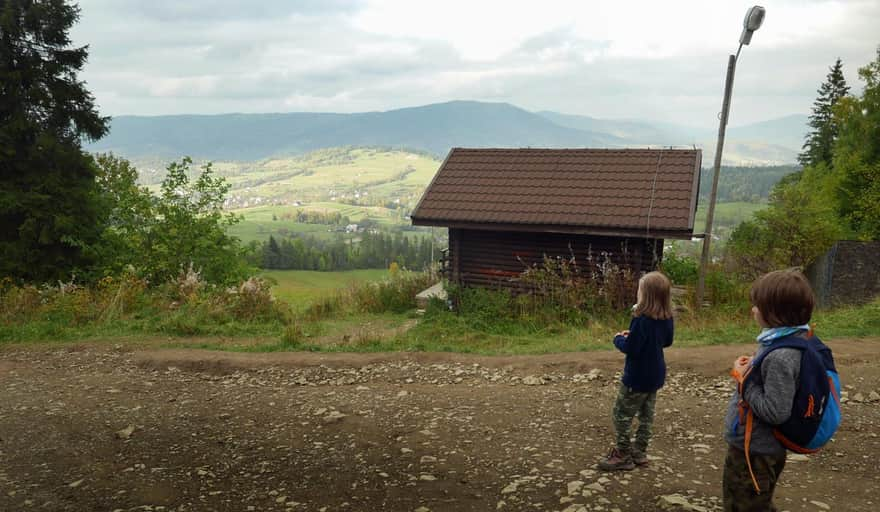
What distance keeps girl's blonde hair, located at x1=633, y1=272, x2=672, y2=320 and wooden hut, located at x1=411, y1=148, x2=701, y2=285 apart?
8.49 metres

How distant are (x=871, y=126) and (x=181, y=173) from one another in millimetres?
28460

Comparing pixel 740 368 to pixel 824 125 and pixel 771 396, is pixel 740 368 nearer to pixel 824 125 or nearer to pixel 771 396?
pixel 771 396

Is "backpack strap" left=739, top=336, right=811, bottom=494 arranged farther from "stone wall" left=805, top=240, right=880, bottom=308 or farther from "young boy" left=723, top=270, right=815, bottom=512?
"stone wall" left=805, top=240, right=880, bottom=308

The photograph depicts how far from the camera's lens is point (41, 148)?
46.0 ft

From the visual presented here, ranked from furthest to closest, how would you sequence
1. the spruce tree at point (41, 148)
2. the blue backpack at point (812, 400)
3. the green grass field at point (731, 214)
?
the green grass field at point (731, 214) < the spruce tree at point (41, 148) < the blue backpack at point (812, 400)

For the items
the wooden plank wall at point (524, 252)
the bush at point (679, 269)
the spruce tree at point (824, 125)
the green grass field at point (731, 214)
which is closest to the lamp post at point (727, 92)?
the wooden plank wall at point (524, 252)

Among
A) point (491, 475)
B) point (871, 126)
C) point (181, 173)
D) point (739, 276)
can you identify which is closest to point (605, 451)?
point (491, 475)

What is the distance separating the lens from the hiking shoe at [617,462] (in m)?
4.43

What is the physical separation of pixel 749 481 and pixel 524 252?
11.0m

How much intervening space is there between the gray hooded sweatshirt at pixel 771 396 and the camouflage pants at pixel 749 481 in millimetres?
60

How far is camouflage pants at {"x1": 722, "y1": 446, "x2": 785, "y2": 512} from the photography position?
9.42 ft

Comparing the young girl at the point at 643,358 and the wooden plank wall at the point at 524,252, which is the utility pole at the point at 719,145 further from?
the young girl at the point at 643,358

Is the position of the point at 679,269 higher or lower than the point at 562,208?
lower

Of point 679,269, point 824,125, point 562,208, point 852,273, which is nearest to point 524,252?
point 562,208
